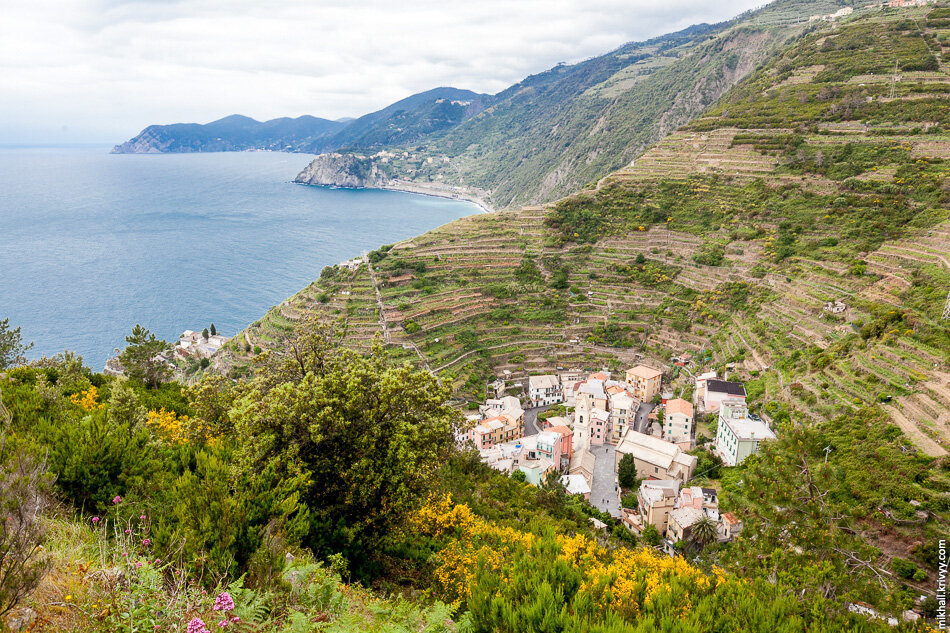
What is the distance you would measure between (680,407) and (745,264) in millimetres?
18168

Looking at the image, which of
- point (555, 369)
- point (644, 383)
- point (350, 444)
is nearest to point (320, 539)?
point (350, 444)

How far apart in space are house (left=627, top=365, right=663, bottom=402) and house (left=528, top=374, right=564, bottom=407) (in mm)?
5691

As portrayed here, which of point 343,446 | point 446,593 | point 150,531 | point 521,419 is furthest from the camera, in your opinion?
point 521,419

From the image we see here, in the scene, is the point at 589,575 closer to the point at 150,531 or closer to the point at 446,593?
the point at 446,593

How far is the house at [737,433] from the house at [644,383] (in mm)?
7506

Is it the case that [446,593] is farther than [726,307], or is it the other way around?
[726,307]

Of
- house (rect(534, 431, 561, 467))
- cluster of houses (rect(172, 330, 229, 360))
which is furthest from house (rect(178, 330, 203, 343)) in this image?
house (rect(534, 431, 561, 467))

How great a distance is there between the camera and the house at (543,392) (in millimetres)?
37344

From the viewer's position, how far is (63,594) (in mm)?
3635

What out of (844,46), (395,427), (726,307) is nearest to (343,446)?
(395,427)

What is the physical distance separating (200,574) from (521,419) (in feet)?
97.6

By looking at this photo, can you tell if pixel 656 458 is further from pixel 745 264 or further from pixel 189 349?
pixel 189 349

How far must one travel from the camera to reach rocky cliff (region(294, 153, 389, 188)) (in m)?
181

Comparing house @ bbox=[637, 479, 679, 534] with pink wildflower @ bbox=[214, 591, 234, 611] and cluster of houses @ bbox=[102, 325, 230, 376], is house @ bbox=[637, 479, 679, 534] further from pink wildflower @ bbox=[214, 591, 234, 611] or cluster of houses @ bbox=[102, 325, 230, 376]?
Result: cluster of houses @ bbox=[102, 325, 230, 376]
